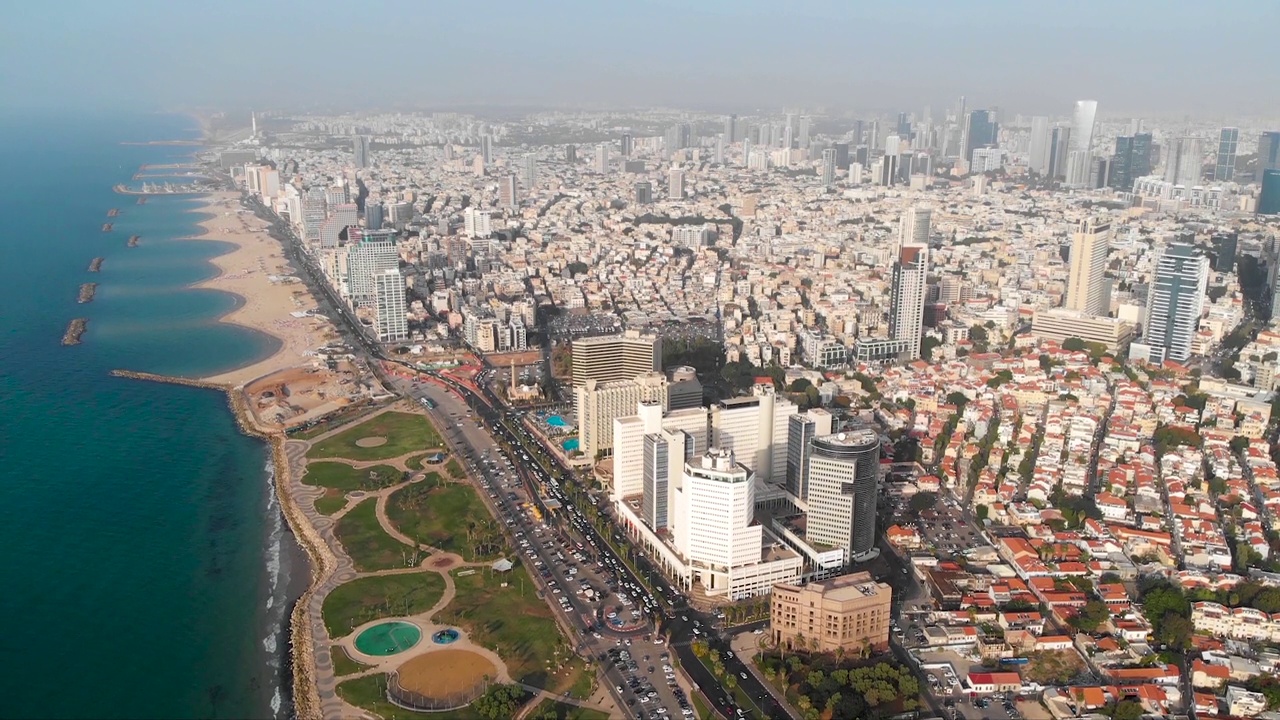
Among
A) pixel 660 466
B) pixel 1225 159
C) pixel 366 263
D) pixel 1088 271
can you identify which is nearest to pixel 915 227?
pixel 1088 271

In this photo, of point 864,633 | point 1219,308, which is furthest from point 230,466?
point 1219,308

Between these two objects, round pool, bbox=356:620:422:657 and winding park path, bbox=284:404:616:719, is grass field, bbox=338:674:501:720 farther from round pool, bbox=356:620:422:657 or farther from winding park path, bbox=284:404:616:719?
round pool, bbox=356:620:422:657

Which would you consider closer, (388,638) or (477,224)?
(388,638)

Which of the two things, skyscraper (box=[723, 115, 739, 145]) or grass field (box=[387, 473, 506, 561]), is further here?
skyscraper (box=[723, 115, 739, 145])

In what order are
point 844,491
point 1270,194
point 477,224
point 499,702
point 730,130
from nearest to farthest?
point 499,702, point 844,491, point 1270,194, point 477,224, point 730,130

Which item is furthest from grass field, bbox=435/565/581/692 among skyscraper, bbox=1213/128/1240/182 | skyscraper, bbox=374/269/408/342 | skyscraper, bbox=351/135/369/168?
skyscraper, bbox=351/135/369/168

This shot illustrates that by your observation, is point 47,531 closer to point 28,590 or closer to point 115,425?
point 28,590

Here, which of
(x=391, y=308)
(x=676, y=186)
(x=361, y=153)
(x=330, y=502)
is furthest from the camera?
(x=361, y=153)

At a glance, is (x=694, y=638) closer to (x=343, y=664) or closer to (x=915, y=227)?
(x=343, y=664)
